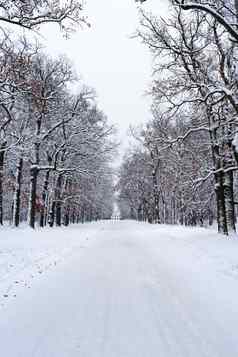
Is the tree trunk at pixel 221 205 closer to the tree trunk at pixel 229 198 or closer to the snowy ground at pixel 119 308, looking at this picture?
the tree trunk at pixel 229 198

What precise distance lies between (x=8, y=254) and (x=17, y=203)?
13.9 metres

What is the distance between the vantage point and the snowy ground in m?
4.59

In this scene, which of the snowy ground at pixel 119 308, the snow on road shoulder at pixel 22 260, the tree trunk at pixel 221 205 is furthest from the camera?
the tree trunk at pixel 221 205

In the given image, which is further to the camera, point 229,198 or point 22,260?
point 229,198

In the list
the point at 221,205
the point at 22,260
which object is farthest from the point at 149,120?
the point at 22,260

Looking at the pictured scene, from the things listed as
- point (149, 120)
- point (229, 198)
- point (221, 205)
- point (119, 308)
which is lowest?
point (119, 308)

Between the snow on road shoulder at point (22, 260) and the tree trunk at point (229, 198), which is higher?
the tree trunk at point (229, 198)

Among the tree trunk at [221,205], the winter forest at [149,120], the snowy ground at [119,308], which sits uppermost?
the winter forest at [149,120]

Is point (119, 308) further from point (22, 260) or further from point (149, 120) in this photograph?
point (149, 120)

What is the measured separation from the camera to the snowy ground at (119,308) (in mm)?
4586

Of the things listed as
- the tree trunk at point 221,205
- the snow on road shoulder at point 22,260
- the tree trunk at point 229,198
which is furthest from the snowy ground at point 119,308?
the tree trunk at point 229,198

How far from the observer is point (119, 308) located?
20.7ft

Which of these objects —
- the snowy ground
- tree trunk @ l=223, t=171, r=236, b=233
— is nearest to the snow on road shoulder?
the snowy ground

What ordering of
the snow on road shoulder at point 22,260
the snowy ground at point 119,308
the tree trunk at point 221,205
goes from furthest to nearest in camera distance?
the tree trunk at point 221,205 < the snow on road shoulder at point 22,260 < the snowy ground at point 119,308
